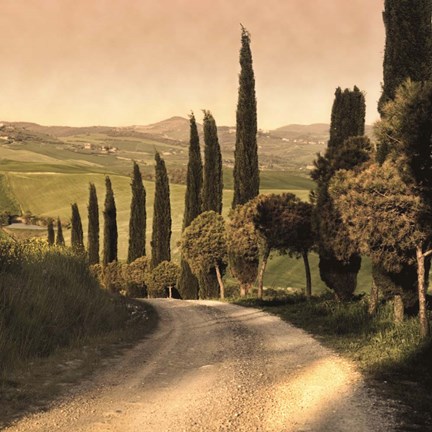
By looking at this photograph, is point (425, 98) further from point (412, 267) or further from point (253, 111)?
point (253, 111)

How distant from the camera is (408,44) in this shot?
1655cm

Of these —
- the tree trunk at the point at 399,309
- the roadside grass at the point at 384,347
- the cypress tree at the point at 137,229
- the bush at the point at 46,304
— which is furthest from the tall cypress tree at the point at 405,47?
the cypress tree at the point at 137,229

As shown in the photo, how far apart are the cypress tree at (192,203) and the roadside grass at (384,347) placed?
23317 mm

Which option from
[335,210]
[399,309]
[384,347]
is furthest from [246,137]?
[384,347]

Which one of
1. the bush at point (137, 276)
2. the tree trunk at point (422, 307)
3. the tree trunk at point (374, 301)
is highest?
the tree trunk at point (422, 307)

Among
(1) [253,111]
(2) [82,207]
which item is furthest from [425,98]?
(2) [82,207]

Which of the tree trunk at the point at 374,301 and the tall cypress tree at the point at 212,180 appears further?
the tall cypress tree at the point at 212,180

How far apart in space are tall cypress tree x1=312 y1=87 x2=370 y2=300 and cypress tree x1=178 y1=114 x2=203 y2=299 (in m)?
19.3

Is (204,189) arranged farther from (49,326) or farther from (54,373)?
(54,373)

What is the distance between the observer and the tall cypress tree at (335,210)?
21.4 metres

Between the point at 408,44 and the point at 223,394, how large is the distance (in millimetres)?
14127

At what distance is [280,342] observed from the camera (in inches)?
486

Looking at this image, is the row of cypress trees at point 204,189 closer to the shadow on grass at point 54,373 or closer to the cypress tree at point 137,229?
the cypress tree at point 137,229

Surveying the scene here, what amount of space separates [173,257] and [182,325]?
5418 centimetres
